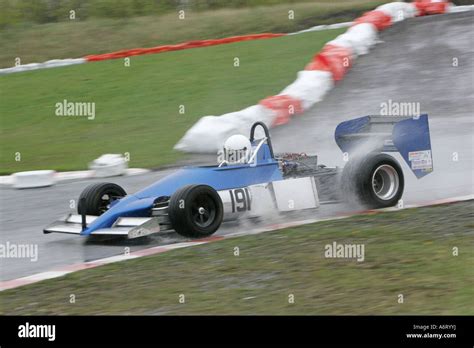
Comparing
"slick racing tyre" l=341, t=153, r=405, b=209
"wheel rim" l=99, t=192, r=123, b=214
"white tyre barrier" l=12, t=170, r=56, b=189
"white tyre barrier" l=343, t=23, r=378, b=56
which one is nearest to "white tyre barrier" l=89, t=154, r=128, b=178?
"white tyre barrier" l=12, t=170, r=56, b=189

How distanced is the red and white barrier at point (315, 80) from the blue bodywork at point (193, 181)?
3994mm

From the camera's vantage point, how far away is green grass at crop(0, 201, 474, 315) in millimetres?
6133

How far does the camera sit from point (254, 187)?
28.9 feet

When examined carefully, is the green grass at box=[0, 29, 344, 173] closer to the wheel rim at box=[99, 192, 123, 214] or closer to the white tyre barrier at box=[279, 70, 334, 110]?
the white tyre barrier at box=[279, 70, 334, 110]

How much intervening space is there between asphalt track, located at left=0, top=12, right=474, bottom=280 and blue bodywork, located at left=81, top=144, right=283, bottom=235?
29 centimetres

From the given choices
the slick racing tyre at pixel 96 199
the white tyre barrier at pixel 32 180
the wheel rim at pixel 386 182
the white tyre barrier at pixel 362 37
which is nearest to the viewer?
the slick racing tyre at pixel 96 199

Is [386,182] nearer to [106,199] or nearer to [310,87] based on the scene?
[106,199]

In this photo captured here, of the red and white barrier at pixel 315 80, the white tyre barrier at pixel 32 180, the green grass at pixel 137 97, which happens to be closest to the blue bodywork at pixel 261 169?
the red and white barrier at pixel 315 80

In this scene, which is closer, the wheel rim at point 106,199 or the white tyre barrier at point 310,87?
the wheel rim at point 106,199

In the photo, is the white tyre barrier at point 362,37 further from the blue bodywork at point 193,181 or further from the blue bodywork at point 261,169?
the blue bodywork at point 193,181

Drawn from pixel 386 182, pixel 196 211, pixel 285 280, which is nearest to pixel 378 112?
pixel 386 182

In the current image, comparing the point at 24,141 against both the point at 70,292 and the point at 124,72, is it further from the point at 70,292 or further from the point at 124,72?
the point at 70,292

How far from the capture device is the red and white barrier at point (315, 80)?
1317 cm

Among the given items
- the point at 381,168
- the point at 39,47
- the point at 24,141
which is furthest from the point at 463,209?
the point at 39,47
